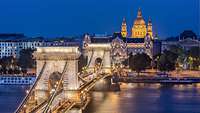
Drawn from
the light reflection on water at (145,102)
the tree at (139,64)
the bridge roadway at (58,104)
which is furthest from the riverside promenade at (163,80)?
the bridge roadway at (58,104)

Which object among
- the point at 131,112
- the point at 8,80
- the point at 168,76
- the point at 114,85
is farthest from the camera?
the point at 168,76

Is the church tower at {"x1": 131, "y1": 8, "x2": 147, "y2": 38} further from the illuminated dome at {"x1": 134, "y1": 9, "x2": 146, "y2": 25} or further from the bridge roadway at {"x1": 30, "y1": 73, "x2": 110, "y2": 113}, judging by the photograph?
the bridge roadway at {"x1": 30, "y1": 73, "x2": 110, "y2": 113}

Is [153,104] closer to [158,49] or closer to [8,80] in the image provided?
[8,80]

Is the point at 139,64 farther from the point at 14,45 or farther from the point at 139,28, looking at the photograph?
the point at 139,28

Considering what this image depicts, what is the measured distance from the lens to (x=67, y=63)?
16.5m

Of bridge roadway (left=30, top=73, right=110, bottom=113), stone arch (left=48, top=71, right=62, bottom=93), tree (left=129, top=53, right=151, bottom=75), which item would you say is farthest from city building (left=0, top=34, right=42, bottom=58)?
bridge roadway (left=30, top=73, right=110, bottom=113)

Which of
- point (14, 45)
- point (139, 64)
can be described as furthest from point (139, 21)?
point (139, 64)

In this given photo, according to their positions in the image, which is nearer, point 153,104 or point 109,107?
point 109,107

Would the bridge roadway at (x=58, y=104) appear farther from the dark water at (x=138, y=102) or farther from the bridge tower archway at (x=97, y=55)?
the bridge tower archway at (x=97, y=55)

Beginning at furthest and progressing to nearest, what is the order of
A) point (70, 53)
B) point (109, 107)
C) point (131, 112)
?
point (109, 107), point (131, 112), point (70, 53)

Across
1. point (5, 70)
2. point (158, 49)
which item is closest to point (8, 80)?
point (5, 70)

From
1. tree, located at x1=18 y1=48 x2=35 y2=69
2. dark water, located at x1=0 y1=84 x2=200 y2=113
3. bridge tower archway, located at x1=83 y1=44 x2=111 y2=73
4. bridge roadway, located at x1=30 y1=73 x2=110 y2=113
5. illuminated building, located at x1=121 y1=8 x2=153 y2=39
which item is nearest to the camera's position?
Result: bridge roadway, located at x1=30 y1=73 x2=110 y2=113

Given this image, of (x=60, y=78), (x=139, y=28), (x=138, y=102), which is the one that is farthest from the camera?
(x=139, y=28)

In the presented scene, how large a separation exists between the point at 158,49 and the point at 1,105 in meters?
41.0
